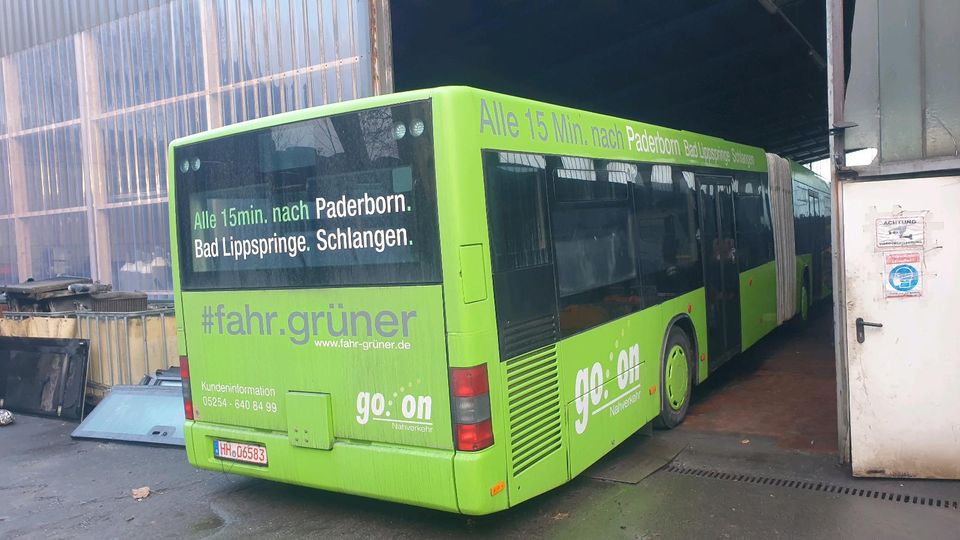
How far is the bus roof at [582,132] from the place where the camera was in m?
4.53

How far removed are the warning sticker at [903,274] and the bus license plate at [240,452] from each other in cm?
474

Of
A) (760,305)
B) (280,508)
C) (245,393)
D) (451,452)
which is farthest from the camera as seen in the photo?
(760,305)

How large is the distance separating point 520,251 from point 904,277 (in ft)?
9.62

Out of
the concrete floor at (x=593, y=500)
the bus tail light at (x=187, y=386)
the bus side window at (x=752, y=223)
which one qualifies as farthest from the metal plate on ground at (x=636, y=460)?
the bus side window at (x=752, y=223)

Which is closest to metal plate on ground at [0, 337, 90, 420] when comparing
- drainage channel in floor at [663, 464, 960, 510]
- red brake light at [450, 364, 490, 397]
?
red brake light at [450, 364, 490, 397]

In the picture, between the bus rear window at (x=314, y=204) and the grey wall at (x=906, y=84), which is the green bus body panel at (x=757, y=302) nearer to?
the grey wall at (x=906, y=84)

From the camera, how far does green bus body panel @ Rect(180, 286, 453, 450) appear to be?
446 cm

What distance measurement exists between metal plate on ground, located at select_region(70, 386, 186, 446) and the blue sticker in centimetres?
684

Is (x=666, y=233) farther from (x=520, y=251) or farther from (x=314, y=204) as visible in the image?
(x=314, y=204)

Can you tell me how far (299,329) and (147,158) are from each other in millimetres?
8924

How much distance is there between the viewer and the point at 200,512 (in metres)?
5.68

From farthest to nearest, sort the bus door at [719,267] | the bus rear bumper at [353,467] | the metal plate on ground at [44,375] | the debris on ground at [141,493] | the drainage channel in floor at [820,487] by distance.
A: the metal plate on ground at [44,375] → the bus door at [719,267] → the debris on ground at [141,493] → the drainage channel in floor at [820,487] → the bus rear bumper at [353,467]

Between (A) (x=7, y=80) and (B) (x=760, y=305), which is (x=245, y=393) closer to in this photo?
(B) (x=760, y=305)

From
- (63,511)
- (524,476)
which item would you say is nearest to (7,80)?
(63,511)
